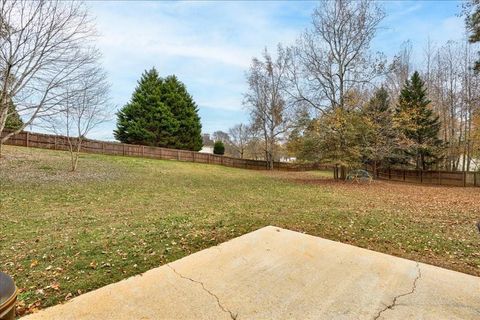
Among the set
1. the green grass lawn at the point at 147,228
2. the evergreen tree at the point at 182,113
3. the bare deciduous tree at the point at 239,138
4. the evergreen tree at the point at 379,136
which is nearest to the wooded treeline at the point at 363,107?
the evergreen tree at the point at 379,136

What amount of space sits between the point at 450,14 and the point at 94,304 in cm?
1676

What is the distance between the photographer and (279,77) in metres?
25.3

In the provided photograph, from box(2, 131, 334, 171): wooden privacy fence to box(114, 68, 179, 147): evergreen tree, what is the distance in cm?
266

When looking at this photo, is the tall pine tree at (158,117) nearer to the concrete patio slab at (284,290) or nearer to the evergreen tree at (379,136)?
the evergreen tree at (379,136)

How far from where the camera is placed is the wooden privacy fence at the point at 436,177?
1972 cm

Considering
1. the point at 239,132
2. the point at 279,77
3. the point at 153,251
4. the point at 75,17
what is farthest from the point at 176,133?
the point at 153,251

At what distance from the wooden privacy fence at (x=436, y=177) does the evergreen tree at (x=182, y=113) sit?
18.7m

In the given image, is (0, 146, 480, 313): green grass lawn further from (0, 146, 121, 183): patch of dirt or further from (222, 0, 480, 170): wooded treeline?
(222, 0, 480, 170): wooded treeline

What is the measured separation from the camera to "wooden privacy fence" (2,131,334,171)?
1908 cm

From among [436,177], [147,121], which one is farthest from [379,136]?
[147,121]

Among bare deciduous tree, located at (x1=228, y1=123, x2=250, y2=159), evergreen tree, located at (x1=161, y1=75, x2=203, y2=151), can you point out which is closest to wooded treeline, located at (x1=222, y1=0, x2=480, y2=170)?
evergreen tree, located at (x1=161, y1=75, x2=203, y2=151)

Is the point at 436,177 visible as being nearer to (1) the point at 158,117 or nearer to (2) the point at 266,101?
(2) the point at 266,101

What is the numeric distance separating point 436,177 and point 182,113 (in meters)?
23.3

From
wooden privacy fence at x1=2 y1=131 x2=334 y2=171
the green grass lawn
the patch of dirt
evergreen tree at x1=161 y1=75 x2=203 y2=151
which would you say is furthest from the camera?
evergreen tree at x1=161 y1=75 x2=203 y2=151
